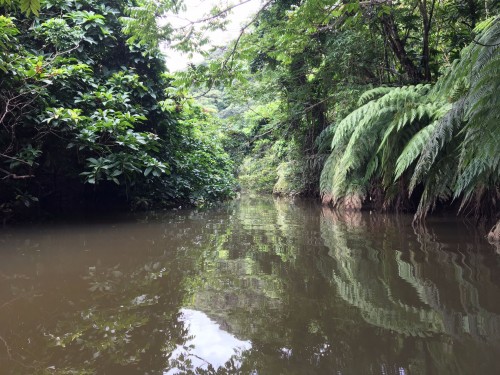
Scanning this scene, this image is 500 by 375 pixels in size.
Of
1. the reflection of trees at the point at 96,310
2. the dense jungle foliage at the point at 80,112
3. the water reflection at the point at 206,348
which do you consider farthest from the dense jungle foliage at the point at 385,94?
the water reflection at the point at 206,348

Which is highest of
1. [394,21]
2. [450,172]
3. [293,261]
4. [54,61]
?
[394,21]

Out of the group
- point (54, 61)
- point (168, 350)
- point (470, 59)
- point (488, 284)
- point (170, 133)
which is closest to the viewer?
point (168, 350)

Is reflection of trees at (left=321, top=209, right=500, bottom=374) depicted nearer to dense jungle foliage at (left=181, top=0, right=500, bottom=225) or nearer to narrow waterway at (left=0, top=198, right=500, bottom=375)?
narrow waterway at (left=0, top=198, right=500, bottom=375)

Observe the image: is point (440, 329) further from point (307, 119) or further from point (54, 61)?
point (307, 119)

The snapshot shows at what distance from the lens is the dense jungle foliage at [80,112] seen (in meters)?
4.02

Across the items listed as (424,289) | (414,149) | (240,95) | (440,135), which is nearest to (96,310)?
(424,289)

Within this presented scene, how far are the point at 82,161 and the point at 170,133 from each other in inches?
83.3

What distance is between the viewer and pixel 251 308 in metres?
1.61

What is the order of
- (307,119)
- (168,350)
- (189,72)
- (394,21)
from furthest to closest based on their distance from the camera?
1. (307,119)
2. (394,21)
3. (189,72)
4. (168,350)

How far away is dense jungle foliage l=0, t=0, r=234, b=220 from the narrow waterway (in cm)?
159

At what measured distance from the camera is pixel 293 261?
247 cm

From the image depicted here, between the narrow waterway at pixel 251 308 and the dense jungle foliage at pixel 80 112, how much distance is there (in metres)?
1.59

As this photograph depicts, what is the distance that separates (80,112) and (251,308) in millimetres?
3581

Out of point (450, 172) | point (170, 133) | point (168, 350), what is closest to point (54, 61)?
point (170, 133)
